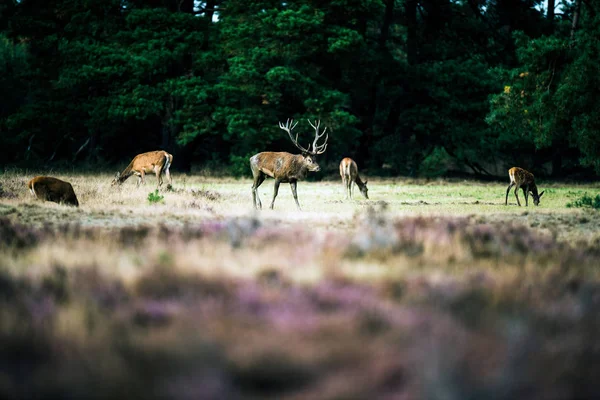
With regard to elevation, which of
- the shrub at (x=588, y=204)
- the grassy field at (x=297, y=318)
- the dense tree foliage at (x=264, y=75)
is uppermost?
the dense tree foliage at (x=264, y=75)

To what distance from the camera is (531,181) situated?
17547mm

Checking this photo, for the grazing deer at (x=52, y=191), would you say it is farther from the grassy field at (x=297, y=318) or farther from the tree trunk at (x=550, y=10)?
the tree trunk at (x=550, y=10)

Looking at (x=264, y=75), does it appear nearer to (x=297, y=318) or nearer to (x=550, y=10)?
(x=550, y=10)

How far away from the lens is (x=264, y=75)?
30406 millimetres

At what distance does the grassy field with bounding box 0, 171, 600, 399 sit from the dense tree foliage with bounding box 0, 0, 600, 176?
22549 mm

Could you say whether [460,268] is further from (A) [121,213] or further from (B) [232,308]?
(A) [121,213]

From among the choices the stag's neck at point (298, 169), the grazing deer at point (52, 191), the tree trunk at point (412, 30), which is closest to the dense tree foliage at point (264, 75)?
the tree trunk at point (412, 30)

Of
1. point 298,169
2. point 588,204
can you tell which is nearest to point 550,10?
point 588,204

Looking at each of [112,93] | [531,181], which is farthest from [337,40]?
[531,181]

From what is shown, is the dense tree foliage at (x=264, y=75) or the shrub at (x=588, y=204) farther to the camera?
the dense tree foliage at (x=264, y=75)

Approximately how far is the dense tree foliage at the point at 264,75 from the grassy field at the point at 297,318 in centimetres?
2255

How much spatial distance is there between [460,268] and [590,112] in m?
12.2

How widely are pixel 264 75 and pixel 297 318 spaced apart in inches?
1067

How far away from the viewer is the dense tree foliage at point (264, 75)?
99.8 feet
